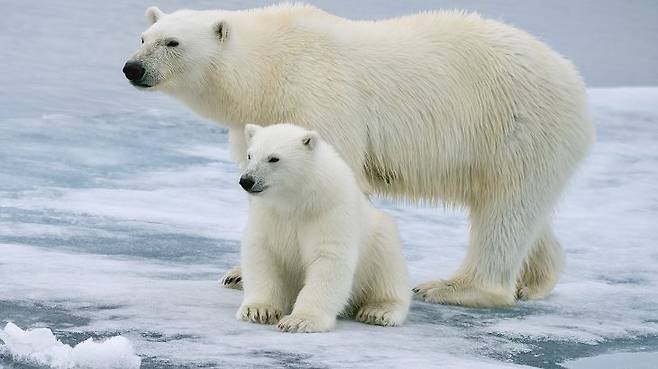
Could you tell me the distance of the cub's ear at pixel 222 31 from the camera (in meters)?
5.80

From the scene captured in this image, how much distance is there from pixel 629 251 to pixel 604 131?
4.09 m

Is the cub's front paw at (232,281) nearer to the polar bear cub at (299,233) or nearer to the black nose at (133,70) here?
the polar bear cub at (299,233)

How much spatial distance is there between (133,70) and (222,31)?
0.47 metres

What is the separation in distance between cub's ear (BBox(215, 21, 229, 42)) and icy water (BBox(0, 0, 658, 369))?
1188mm

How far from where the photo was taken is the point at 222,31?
5805 millimetres

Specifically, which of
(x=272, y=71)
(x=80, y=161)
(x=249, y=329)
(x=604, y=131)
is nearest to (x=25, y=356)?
(x=249, y=329)

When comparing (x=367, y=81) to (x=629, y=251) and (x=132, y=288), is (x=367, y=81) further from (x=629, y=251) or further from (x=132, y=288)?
(x=629, y=251)

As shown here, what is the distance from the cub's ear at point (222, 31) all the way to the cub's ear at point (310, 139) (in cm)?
108

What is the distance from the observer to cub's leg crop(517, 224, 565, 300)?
6473mm

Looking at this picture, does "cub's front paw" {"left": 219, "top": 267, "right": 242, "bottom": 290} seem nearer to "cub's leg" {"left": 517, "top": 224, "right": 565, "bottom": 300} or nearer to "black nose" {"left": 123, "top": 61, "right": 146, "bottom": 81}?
"black nose" {"left": 123, "top": 61, "right": 146, "bottom": 81}

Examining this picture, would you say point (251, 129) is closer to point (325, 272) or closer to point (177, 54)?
point (325, 272)

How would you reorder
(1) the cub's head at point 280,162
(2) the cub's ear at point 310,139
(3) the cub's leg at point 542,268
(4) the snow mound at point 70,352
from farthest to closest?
(3) the cub's leg at point 542,268 < (2) the cub's ear at point 310,139 < (1) the cub's head at point 280,162 < (4) the snow mound at point 70,352

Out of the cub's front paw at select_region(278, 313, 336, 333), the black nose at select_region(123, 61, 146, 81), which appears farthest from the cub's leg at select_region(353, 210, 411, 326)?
the black nose at select_region(123, 61, 146, 81)

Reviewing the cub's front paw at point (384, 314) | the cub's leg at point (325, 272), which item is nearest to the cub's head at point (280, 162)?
the cub's leg at point (325, 272)
